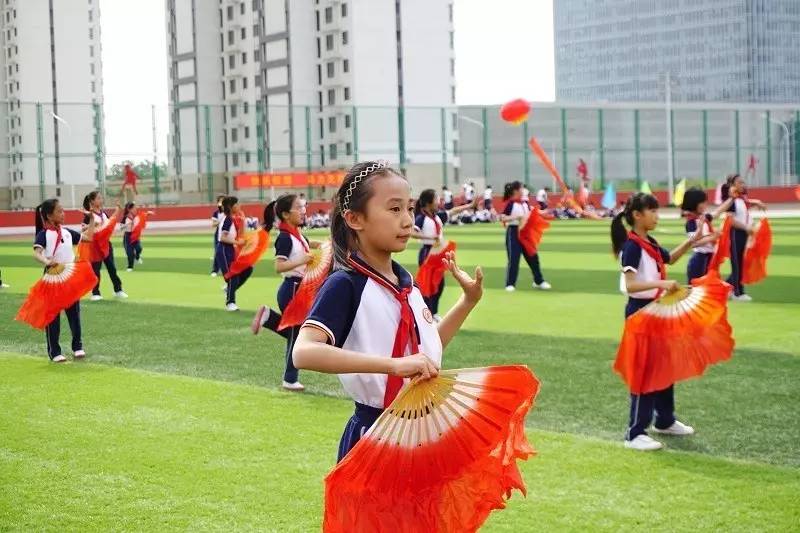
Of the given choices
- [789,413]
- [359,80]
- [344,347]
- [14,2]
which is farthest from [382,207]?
[14,2]

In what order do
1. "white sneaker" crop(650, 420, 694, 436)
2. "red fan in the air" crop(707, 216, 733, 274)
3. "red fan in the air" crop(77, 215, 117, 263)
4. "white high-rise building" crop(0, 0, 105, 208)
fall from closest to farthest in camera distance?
"white sneaker" crop(650, 420, 694, 436) < "red fan in the air" crop(707, 216, 733, 274) < "red fan in the air" crop(77, 215, 117, 263) < "white high-rise building" crop(0, 0, 105, 208)

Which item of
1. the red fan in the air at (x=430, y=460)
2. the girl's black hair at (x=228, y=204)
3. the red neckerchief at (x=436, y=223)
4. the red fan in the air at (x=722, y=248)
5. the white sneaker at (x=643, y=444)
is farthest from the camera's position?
the girl's black hair at (x=228, y=204)

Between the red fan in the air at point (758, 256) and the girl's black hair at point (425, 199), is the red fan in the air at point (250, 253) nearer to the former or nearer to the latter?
the girl's black hair at point (425, 199)

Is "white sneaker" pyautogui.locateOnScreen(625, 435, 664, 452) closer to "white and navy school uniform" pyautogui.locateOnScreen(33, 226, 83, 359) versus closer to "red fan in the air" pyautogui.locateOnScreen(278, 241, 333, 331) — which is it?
"red fan in the air" pyautogui.locateOnScreen(278, 241, 333, 331)

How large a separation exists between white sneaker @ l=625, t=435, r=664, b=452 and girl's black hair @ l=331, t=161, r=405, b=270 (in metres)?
4.51

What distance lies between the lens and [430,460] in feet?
13.3

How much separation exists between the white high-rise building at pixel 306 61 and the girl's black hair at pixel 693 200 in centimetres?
5854

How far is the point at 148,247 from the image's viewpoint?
38156 mm

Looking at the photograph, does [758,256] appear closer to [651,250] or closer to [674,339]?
[651,250]

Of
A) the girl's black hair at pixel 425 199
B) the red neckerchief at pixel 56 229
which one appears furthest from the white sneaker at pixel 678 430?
the girl's black hair at pixel 425 199

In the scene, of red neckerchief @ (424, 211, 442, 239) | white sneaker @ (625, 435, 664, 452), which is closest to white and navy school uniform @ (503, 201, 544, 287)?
red neckerchief @ (424, 211, 442, 239)

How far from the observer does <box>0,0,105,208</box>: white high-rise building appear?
54.9m

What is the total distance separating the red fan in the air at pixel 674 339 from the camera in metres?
8.22

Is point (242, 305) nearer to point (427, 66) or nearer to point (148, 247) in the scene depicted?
point (148, 247)
